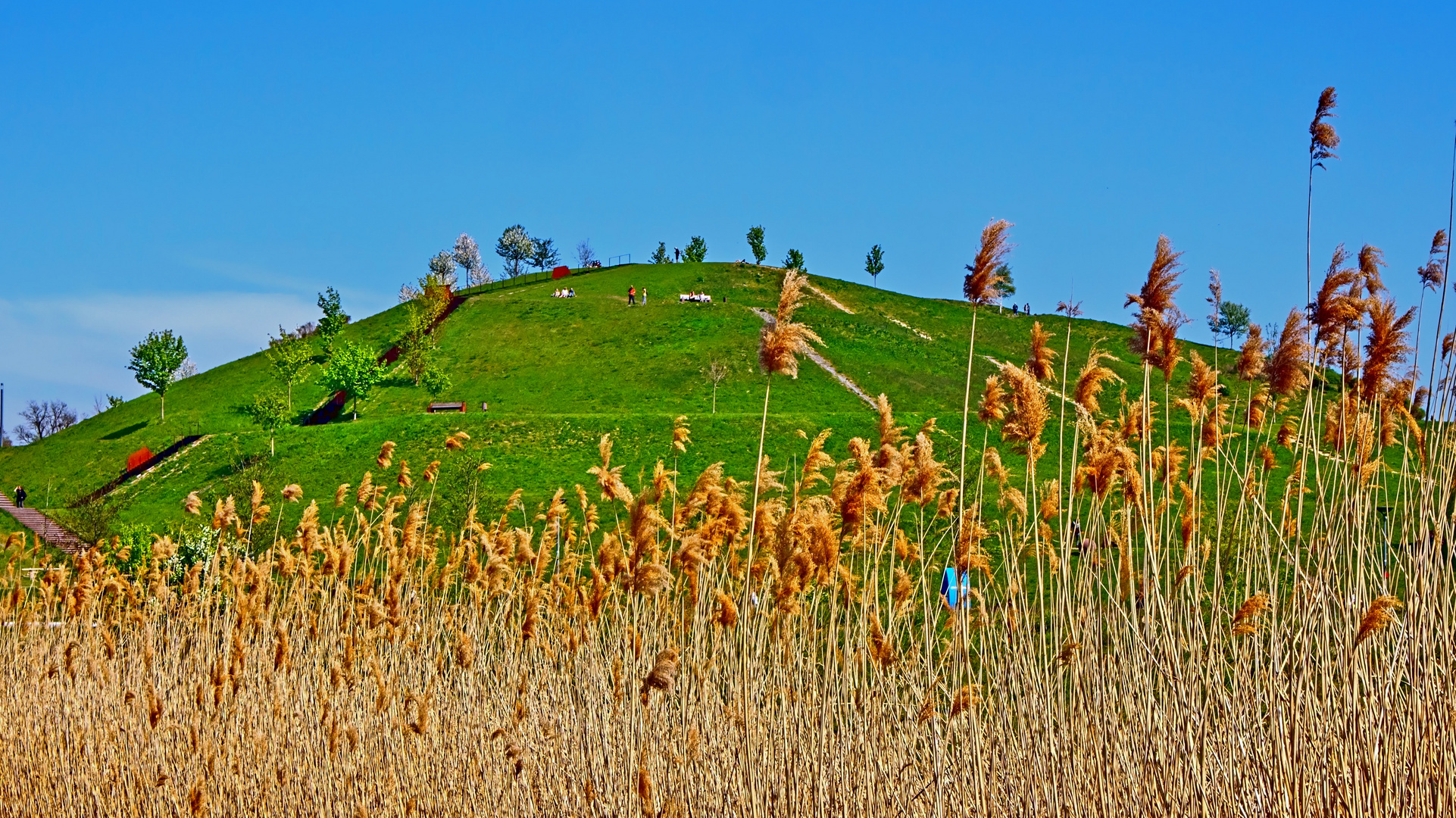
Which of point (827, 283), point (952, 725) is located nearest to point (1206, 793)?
point (952, 725)

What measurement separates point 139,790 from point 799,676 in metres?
3.75

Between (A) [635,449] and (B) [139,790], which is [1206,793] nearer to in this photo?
(B) [139,790]

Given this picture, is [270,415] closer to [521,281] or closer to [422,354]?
[422,354]

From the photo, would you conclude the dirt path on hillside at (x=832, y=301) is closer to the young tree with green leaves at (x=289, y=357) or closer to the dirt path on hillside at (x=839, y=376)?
the dirt path on hillside at (x=839, y=376)

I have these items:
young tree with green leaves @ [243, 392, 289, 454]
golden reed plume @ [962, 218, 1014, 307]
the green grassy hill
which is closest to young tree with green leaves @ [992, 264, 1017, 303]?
golden reed plume @ [962, 218, 1014, 307]

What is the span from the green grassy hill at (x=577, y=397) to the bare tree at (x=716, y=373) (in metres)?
0.29

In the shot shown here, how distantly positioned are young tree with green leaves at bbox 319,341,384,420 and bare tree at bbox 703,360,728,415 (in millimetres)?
13280

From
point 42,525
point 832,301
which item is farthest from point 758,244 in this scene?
point 42,525

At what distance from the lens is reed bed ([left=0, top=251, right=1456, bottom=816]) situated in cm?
429

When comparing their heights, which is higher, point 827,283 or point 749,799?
point 827,283

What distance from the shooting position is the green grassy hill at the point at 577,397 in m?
37.0

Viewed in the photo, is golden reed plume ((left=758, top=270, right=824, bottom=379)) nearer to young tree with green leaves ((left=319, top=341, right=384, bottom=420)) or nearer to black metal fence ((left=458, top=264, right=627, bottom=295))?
young tree with green leaves ((left=319, top=341, right=384, bottom=420))

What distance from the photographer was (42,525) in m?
34.9

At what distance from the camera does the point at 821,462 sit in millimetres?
6203
